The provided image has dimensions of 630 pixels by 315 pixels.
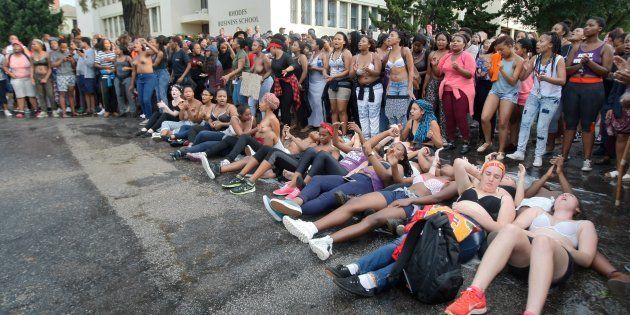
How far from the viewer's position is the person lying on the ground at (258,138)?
645 centimetres

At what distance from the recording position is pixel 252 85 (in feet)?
29.6

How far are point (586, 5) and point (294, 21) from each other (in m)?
17.5

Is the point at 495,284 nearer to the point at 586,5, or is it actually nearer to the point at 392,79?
the point at 392,79

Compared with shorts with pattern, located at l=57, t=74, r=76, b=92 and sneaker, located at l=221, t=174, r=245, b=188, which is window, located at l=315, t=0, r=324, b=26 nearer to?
shorts with pattern, located at l=57, t=74, r=76, b=92

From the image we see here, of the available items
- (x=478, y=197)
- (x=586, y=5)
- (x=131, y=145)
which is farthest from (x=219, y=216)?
(x=586, y=5)

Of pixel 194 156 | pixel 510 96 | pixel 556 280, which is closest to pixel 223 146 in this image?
pixel 194 156

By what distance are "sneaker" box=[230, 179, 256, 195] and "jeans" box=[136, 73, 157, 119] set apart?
19.6 feet

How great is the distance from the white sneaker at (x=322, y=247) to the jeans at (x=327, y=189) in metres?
0.79

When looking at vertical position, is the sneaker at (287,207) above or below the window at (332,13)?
below

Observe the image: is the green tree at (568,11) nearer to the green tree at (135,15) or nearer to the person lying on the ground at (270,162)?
the green tree at (135,15)

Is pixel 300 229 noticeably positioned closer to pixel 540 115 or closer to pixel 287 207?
pixel 287 207

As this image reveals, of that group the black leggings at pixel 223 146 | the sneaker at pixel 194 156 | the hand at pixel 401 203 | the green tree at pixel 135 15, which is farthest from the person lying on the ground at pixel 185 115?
the green tree at pixel 135 15

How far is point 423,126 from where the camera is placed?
6.16m

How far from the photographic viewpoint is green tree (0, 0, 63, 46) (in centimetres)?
3111
